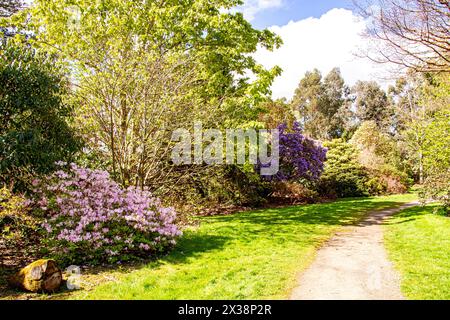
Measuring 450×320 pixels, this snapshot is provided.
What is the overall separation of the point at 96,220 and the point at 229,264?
319 centimetres

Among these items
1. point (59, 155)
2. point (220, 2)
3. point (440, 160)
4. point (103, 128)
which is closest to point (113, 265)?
point (59, 155)

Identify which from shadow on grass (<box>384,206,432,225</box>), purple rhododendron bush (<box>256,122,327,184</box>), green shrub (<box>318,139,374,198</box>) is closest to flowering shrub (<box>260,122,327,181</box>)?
purple rhododendron bush (<box>256,122,327,184</box>)

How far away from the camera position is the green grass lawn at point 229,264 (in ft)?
17.6

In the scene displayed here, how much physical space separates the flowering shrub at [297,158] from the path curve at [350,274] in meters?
9.28

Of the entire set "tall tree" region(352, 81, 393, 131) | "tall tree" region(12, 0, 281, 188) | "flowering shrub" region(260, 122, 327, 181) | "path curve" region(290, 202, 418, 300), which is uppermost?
"tall tree" region(352, 81, 393, 131)

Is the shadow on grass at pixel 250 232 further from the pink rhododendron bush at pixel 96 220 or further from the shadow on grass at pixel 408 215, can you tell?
the shadow on grass at pixel 408 215

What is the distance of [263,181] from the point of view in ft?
56.7

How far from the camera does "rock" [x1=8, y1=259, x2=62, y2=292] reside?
209 inches

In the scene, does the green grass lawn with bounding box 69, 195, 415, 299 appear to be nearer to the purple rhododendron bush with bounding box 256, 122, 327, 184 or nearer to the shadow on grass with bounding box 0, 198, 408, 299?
the shadow on grass with bounding box 0, 198, 408, 299

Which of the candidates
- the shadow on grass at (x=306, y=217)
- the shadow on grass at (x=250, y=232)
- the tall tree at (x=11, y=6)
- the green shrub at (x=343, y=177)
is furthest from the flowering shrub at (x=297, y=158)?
the tall tree at (x=11, y=6)

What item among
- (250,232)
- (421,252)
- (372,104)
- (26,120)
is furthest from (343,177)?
(372,104)

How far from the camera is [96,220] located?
7191 millimetres

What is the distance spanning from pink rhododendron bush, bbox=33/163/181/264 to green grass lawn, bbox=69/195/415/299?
686mm

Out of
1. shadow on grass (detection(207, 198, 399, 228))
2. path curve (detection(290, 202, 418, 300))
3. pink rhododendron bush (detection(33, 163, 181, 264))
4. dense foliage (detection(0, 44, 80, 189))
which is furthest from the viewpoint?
shadow on grass (detection(207, 198, 399, 228))
